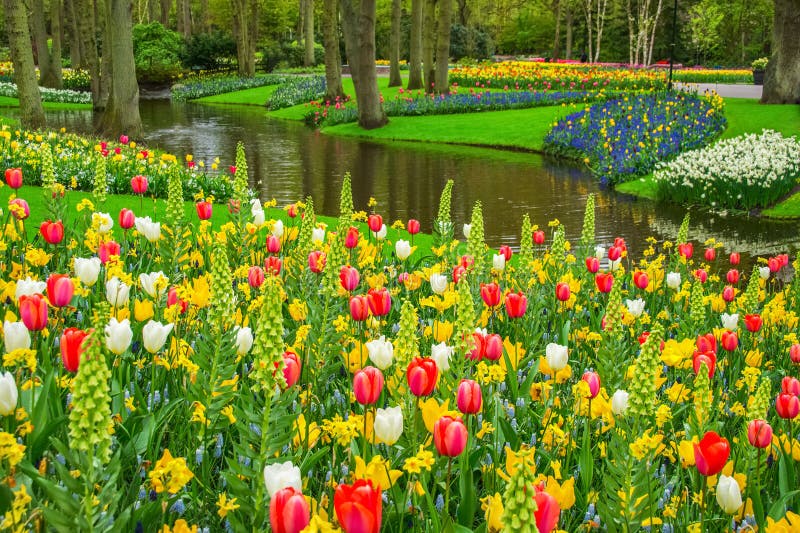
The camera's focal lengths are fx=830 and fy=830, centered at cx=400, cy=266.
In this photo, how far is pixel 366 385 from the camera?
2439mm

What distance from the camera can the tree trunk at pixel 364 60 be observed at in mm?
24516

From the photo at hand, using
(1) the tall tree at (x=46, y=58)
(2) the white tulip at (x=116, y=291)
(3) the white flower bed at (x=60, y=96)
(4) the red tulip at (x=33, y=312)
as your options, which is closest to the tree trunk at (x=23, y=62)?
(2) the white tulip at (x=116, y=291)

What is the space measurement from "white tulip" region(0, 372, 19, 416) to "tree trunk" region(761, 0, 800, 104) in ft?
80.3

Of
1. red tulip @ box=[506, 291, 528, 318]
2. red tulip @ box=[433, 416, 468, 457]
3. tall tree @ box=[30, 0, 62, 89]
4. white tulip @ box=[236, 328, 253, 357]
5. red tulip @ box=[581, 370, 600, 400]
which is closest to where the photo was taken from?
red tulip @ box=[433, 416, 468, 457]

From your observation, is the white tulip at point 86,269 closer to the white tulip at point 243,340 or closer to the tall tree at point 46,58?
the white tulip at point 243,340

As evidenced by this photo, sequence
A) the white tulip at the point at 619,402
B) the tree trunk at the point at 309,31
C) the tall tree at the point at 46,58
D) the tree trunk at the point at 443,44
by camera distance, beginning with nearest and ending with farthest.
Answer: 1. the white tulip at the point at 619,402
2. the tree trunk at the point at 443,44
3. the tall tree at the point at 46,58
4. the tree trunk at the point at 309,31

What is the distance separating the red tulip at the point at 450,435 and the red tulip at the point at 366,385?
34cm

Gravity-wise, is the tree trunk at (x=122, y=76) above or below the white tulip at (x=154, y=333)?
above

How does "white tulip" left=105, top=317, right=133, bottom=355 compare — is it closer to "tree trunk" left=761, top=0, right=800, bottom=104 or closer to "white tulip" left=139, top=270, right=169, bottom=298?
"white tulip" left=139, top=270, right=169, bottom=298

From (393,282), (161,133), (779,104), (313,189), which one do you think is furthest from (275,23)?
(393,282)

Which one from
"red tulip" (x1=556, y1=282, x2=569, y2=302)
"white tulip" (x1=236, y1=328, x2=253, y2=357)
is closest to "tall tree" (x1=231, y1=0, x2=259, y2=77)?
"red tulip" (x1=556, y1=282, x2=569, y2=302)

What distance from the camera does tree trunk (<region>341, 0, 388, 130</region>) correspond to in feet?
80.4

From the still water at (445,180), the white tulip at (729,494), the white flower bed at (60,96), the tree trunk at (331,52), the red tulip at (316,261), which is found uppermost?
the tree trunk at (331,52)

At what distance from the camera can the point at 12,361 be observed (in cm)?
262
